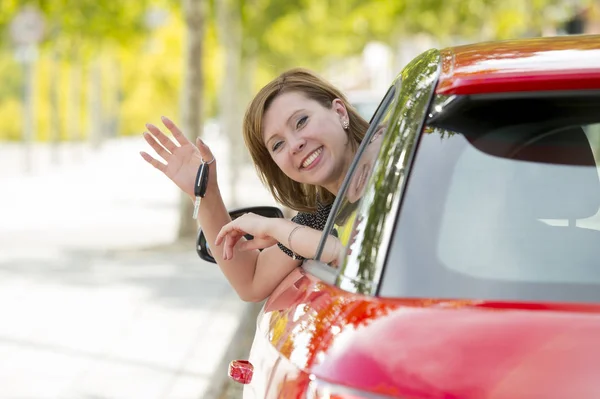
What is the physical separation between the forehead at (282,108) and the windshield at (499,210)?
1000 mm

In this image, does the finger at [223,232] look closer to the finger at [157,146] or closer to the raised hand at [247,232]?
the raised hand at [247,232]

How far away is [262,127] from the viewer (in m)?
3.28

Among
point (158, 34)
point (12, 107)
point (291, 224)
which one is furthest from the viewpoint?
point (12, 107)

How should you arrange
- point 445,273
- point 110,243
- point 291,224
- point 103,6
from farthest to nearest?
1. point 103,6
2. point 110,243
3. point 291,224
4. point 445,273

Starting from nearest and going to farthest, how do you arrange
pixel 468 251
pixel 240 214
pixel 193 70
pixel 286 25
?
pixel 468 251 < pixel 240 214 < pixel 193 70 < pixel 286 25

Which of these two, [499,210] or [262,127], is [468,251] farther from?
[262,127]

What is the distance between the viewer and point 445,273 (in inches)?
79.5

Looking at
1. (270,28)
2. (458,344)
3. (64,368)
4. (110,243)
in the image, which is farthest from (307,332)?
(270,28)

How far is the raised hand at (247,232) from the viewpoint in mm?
3104

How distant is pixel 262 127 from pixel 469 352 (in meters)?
1.57

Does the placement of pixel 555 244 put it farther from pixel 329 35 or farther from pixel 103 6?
pixel 329 35

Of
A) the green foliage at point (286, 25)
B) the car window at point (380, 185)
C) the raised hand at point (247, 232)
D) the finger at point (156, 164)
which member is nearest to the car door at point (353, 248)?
the car window at point (380, 185)

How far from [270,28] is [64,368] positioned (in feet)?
79.0

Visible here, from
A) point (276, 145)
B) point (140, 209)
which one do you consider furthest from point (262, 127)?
point (140, 209)
